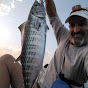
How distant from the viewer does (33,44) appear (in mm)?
1641

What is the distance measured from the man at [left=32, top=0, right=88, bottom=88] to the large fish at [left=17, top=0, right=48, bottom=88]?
0.44 m

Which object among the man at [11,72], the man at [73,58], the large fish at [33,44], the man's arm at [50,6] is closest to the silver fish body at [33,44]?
the large fish at [33,44]

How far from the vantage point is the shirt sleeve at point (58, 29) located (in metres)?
2.74

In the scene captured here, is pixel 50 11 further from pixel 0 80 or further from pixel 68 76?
pixel 0 80

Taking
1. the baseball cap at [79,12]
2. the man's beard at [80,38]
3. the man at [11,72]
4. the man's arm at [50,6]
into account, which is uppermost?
the man's arm at [50,6]

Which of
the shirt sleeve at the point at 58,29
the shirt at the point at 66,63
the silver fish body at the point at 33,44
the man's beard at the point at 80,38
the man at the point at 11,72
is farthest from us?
the shirt sleeve at the point at 58,29

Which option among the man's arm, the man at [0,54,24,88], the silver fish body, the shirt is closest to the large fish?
the silver fish body

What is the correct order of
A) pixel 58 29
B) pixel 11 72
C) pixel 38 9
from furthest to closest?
pixel 58 29 → pixel 11 72 → pixel 38 9

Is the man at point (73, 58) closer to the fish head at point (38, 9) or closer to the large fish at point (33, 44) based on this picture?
the large fish at point (33, 44)

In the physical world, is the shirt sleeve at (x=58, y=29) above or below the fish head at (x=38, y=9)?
below

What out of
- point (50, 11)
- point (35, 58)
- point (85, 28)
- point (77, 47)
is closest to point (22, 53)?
point (35, 58)

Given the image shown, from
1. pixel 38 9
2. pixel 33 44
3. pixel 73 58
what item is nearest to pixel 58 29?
pixel 73 58

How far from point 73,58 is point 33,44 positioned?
897mm

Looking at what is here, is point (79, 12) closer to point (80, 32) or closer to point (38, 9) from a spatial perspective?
point (80, 32)
